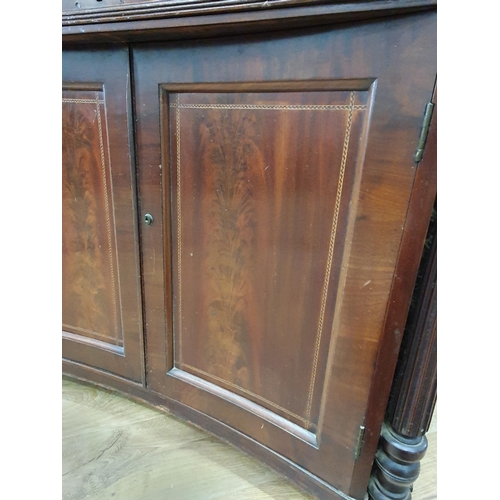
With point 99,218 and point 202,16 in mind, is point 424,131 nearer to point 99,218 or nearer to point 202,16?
point 202,16

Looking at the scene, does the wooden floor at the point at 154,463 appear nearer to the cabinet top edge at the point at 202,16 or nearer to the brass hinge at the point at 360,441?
the brass hinge at the point at 360,441

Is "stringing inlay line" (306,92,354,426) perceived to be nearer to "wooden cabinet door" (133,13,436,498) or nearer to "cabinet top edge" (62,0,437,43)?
"wooden cabinet door" (133,13,436,498)

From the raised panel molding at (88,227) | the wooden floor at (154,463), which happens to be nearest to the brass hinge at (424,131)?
the raised panel molding at (88,227)

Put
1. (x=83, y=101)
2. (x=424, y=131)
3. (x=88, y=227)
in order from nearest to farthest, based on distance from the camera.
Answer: (x=424, y=131), (x=83, y=101), (x=88, y=227)

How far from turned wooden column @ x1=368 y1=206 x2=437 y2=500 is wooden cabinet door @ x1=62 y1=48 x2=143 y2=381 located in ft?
2.02

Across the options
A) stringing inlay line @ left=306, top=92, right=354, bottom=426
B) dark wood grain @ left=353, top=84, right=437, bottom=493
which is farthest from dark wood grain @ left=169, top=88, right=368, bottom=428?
dark wood grain @ left=353, top=84, right=437, bottom=493

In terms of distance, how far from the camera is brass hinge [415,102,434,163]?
0.50 m

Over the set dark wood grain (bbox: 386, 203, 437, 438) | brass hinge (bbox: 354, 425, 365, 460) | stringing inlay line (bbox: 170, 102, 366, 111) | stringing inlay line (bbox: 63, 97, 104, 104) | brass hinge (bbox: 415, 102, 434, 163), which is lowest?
brass hinge (bbox: 354, 425, 365, 460)

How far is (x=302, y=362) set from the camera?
0.75m

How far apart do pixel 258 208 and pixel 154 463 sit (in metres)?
0.69

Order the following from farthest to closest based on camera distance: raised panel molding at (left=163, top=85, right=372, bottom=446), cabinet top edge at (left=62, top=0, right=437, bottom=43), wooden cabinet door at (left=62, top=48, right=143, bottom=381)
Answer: wooden cabinet door at (left=62, top=48, right=143, bottom=381) < raised panel molding at (left=163, top=85, right=372, bottom=446) < cabinet top edge at (left=62, top=0, right=437, bottom=43)

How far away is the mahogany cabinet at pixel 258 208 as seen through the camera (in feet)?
1.80

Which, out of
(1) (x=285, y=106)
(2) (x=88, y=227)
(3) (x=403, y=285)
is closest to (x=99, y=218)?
(2) (x=88, y=227)

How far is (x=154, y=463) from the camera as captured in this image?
904 mm
